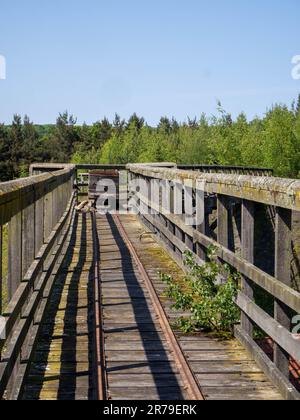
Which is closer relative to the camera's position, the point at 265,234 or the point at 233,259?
the point at 233,259

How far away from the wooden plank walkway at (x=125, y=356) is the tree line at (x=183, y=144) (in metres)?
38.4

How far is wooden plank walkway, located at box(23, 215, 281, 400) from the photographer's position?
15.4 feet

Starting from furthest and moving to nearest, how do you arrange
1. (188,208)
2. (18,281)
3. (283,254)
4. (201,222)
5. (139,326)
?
(188,208), (201,222), (139,326), (18,281), (283,254)

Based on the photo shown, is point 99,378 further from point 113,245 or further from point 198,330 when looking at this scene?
point 113,245

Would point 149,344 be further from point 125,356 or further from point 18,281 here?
point 18,281

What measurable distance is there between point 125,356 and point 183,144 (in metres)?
Result: 61.7

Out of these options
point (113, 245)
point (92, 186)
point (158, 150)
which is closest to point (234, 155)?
point (158, 150)

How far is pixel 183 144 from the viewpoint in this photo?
66.7 meters

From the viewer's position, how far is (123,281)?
9055 millimetres

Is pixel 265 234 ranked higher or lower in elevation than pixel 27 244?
lower

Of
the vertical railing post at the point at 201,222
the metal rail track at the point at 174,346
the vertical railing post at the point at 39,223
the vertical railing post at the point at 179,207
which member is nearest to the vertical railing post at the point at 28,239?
the vertical railing post at the point at 39,223

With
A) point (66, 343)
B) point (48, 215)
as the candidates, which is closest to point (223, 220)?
point (66, 343)

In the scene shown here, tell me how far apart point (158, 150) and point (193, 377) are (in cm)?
5489

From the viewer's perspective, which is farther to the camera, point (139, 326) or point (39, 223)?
point (39, 223)
